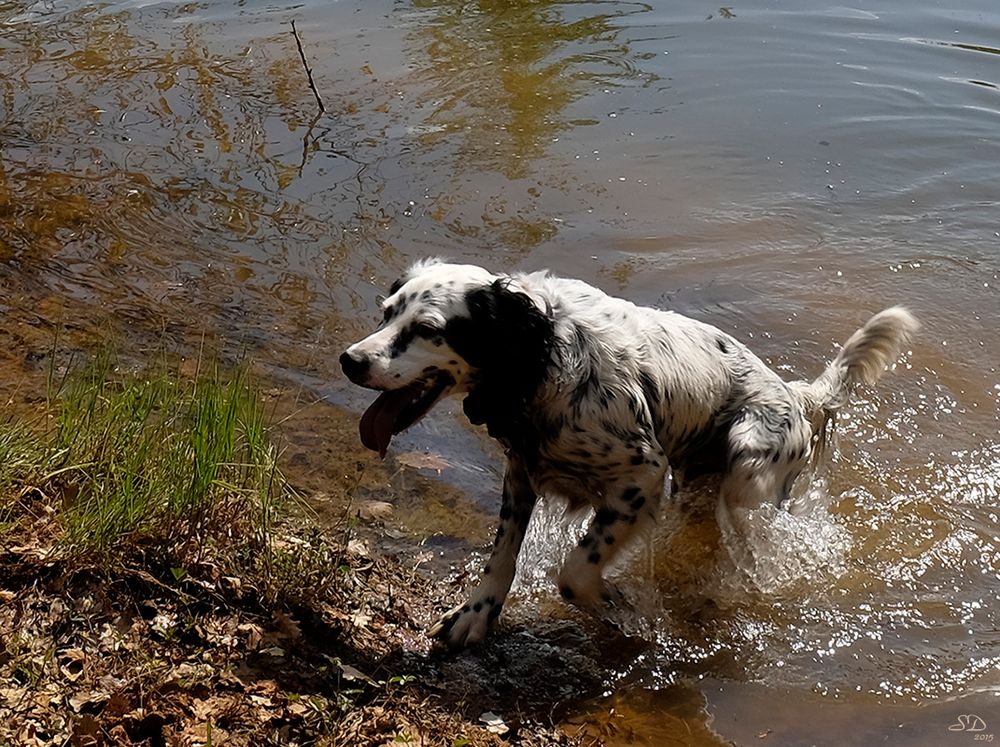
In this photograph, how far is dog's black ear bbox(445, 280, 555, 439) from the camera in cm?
454

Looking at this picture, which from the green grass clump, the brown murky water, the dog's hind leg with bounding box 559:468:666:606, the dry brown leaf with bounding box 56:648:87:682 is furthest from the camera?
the brown murky water

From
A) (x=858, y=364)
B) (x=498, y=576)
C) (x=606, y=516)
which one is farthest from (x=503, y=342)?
(x=858, y=364)

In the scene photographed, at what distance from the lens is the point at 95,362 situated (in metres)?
5.10

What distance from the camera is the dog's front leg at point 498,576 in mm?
4844

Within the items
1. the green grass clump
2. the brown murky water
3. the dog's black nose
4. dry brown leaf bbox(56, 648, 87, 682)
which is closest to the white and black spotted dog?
the dog's black nose

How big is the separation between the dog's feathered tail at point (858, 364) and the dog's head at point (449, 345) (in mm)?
1817

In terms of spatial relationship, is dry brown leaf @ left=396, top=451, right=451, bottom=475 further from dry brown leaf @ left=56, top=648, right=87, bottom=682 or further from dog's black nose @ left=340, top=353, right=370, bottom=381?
dry brown leaf @ left=56, top=648, right=87, bottom=682

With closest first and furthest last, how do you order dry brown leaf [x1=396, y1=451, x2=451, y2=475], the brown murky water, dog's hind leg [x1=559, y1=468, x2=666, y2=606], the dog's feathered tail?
dog's hind leg [x1=559, y1=468, x2=666, y2=606] → the brown murky water → the dog's feathered tail → dry brown leaf [x1=396, y1=451, x2=451, y2=475]

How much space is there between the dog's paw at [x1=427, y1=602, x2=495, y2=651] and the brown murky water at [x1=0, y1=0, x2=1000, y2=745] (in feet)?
1.39

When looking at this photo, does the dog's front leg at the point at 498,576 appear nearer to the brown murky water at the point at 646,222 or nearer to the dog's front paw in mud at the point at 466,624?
the dog's front paw in mud at the point at 466,624

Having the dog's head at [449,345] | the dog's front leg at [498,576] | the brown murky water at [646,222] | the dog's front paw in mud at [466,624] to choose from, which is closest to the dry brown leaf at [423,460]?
the brown murky water at [646,222]

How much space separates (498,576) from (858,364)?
218 cm

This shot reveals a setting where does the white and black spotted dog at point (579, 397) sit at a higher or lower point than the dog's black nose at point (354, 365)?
lower

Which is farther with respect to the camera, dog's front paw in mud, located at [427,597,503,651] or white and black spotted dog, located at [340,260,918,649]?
dog's front paw in mud, located at [427,597,503,651]
